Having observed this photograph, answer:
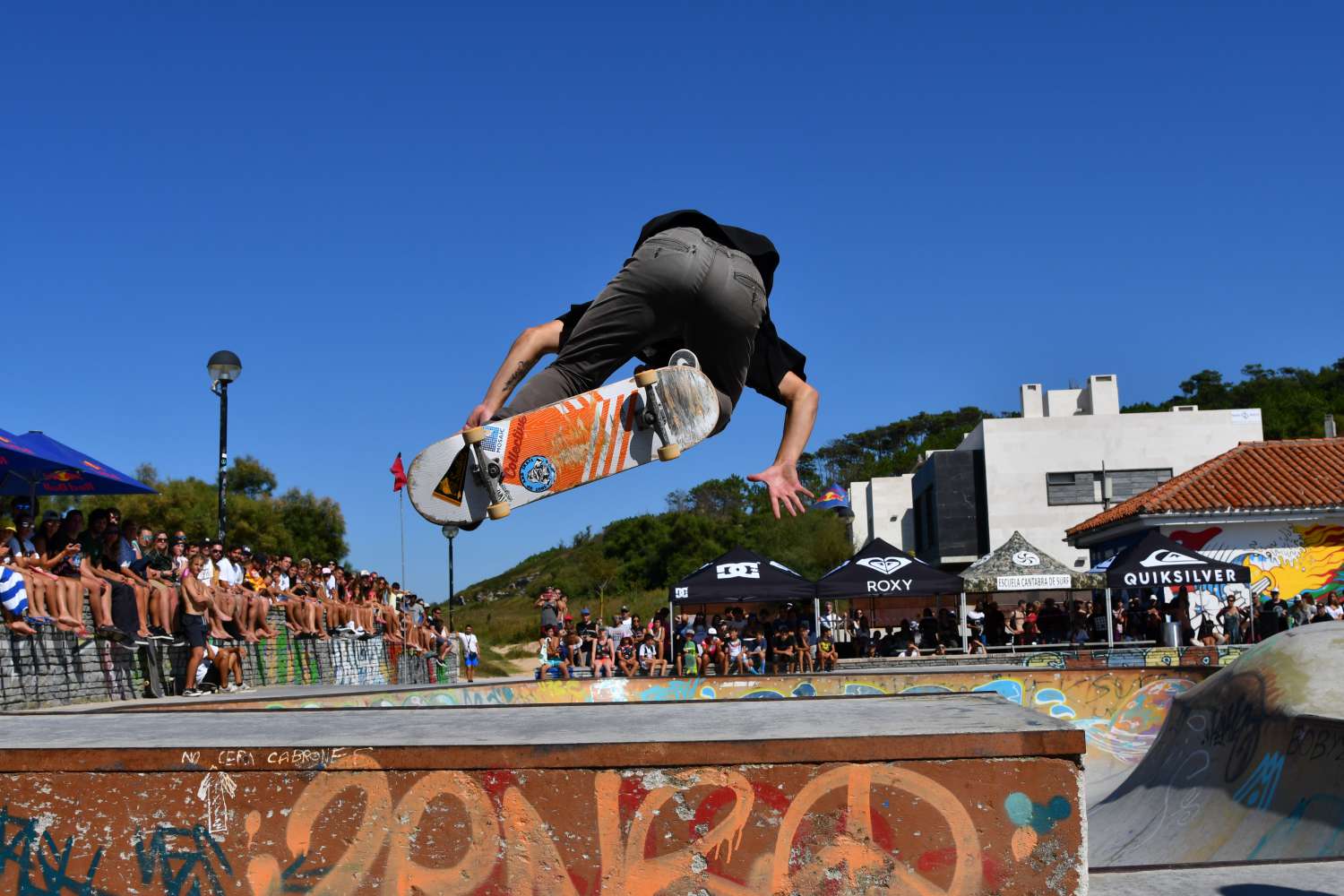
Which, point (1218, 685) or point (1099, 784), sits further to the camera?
point (1099, 784)

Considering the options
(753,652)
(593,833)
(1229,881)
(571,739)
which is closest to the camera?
(593,833)

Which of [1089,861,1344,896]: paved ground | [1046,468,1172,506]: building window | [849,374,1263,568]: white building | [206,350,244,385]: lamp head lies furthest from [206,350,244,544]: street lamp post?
[1046,468,1172,506]: building window

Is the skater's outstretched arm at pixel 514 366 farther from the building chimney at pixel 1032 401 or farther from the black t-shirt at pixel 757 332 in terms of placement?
the building chimney at pixel 1032 401

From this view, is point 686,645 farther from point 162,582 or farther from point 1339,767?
point 1339,767

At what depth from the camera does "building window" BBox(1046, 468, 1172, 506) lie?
39781 mm

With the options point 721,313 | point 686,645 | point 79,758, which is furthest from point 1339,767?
point 686,645

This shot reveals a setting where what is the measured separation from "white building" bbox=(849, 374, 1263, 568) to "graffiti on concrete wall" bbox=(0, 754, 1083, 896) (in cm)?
3551

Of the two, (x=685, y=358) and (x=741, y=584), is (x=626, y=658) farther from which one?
(x=685, y=358)

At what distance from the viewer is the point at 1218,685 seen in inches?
283

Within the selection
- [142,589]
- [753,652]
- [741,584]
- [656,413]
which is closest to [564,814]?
[656,413]

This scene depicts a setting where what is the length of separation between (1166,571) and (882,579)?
A: 15.4ft

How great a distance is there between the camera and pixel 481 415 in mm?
5898

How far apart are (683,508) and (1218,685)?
7414cm

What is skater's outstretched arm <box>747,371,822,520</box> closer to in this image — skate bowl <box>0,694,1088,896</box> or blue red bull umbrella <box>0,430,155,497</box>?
skate bowl <box>0,694,1088,896</box>
